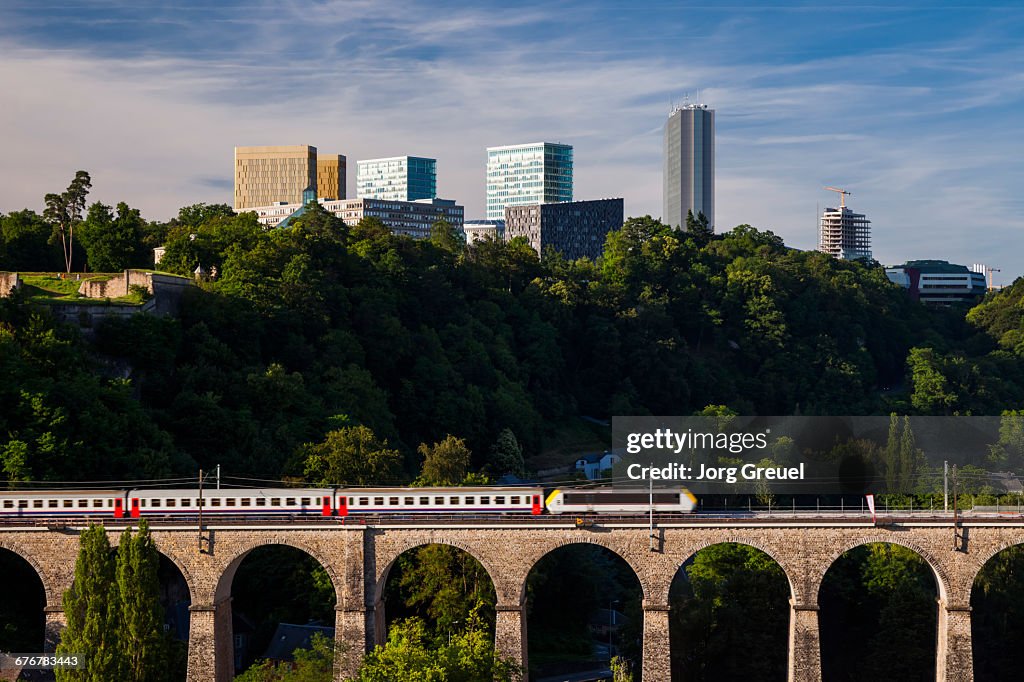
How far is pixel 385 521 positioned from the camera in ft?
219

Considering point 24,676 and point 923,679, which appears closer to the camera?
point 24,676

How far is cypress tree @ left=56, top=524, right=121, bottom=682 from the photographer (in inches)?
2322

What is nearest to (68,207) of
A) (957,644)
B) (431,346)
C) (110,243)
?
(110,243)

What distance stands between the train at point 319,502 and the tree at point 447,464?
1889cm

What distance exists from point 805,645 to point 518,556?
14.7 metres

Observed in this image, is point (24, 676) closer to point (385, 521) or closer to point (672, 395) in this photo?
point (385, 521)

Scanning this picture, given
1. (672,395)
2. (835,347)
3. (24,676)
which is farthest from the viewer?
(835,347)

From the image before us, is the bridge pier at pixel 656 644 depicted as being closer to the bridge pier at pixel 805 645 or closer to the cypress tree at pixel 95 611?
the bridge pier at pixel 805 645

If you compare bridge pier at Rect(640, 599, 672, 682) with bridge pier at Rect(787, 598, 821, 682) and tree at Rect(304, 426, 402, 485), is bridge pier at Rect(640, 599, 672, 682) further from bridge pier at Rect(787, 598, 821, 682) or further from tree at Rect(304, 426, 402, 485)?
tree at Rect(304, 426, 402, 485)

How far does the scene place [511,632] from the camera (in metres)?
66.6

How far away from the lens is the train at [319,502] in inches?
2694

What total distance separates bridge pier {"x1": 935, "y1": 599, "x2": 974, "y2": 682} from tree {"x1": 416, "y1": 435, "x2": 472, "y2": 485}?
33870 millimetres

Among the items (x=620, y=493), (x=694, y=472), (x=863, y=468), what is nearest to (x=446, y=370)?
(x=694, y=472)

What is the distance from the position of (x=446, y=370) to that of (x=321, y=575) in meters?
46.8
